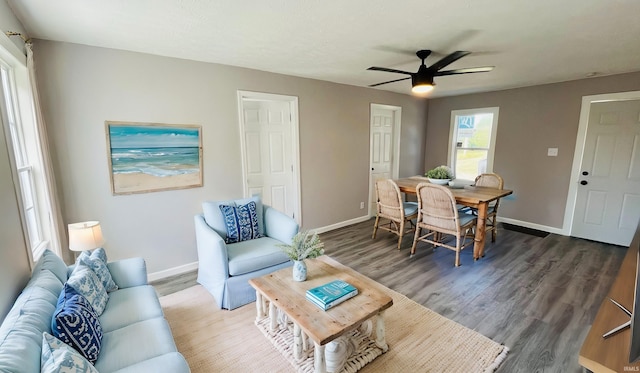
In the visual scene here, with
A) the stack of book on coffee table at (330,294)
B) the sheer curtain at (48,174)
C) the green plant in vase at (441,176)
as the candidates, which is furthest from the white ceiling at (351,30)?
the stack of book on coffee table at (330,294)

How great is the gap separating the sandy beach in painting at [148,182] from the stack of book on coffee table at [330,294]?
1.96 m

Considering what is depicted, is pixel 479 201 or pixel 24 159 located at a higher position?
pixel 24 159

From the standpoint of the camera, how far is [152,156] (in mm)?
2775

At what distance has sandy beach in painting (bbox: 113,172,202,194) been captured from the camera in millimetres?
2662

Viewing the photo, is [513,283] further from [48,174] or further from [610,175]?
[48,174]

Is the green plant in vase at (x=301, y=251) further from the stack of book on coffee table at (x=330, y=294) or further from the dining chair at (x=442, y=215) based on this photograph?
the dining chair at (x=442, y=215)

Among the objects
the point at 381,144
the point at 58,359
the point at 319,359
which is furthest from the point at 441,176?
the point at 58,359

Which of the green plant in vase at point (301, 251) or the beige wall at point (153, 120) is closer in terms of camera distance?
the green plant in vase at point (301, 251)

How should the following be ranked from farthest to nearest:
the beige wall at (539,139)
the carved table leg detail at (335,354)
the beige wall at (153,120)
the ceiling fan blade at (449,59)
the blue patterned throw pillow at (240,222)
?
the beige wall at (539,139) → the blue patterned throw pillow at (240,222) → the beige wall at (153,120) → the ceiling fan blade at (449,59) → the carved table leg detail at (335,354)

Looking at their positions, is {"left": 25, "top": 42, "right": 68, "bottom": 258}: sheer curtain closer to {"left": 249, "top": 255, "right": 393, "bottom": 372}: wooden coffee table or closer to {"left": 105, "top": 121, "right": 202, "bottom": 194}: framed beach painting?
{"left": 105, "top": 121, "right": 202, "bottom": 194}: framed beach painting

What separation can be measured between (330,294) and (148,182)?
2223mm

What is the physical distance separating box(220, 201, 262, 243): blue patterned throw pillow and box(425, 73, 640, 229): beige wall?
14.6 feet

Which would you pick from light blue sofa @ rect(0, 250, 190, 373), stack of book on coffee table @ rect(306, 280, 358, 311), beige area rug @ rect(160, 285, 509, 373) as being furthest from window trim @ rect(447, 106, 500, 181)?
light blue sofa @ rect(0, 250, 190, 373)

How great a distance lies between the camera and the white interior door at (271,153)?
374 centimetres
